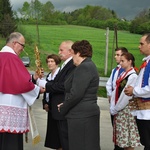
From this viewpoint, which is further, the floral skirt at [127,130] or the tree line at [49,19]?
the tree line at [49,19]

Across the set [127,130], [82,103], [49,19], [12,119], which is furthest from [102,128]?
[49,19]

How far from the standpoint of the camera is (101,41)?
31719mm

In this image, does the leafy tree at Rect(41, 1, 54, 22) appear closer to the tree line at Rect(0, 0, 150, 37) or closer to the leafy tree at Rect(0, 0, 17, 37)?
the tree line at Rect(0, 0, 150, 37)

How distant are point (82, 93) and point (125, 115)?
170 cm

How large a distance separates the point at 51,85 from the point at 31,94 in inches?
15.8

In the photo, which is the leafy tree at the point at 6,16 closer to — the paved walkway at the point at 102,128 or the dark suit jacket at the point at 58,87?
the paved walkway at the point at 102,128

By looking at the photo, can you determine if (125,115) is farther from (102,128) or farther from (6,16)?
(6,16)

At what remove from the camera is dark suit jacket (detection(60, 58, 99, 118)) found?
4.14m

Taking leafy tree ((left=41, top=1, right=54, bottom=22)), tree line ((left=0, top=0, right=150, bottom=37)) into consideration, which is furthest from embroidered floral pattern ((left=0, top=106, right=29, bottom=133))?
leafy tree ((left=41, top=1, right=54, bottom=22))

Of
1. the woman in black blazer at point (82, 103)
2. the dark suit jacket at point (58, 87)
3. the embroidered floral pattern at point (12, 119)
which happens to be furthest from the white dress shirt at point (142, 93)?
the embroidered floral pattern at point (12, 119)

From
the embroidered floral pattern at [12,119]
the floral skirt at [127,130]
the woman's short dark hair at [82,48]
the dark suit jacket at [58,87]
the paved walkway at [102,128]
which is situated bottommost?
the paved walkway at [102,128]

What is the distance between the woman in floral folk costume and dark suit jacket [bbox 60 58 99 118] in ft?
4.31

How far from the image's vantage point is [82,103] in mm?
4230

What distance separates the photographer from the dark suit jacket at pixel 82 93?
4.14m
